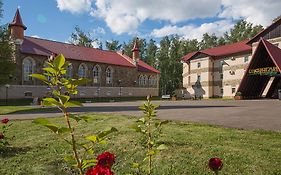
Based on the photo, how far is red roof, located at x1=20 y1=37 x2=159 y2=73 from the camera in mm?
46031

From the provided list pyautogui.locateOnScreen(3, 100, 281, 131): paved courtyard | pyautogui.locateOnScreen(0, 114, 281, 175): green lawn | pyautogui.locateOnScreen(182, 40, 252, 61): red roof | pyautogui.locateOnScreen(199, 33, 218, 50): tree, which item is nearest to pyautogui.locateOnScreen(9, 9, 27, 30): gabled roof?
pyautogui.locateOnScreen(3, 100, 281, 131): paved courtyard

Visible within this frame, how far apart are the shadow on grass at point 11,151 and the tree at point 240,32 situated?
78.2m

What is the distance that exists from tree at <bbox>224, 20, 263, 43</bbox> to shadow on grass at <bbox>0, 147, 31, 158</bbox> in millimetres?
78155

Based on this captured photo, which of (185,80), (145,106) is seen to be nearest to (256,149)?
(145,106)

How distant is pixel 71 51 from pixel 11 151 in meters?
45.5

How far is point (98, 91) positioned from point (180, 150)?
47.4m

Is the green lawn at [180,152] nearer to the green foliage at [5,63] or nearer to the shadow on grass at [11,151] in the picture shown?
the shadow on grass at [11,151]

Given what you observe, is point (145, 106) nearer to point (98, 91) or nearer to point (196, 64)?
point (98, 91)

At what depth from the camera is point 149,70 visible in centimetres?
6519

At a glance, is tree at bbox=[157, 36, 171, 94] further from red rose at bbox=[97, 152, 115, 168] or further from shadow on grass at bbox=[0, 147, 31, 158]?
red rose at bbox=[97, 152, 115, 168]

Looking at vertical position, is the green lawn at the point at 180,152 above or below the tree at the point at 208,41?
Answer: below

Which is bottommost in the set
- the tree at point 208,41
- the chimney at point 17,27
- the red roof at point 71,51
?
the red roof at point 71,51

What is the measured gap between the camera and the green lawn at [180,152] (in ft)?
20.9

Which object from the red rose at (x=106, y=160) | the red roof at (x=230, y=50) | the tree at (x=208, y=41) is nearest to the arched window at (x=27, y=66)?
the red roof at (x=230, y=50)
